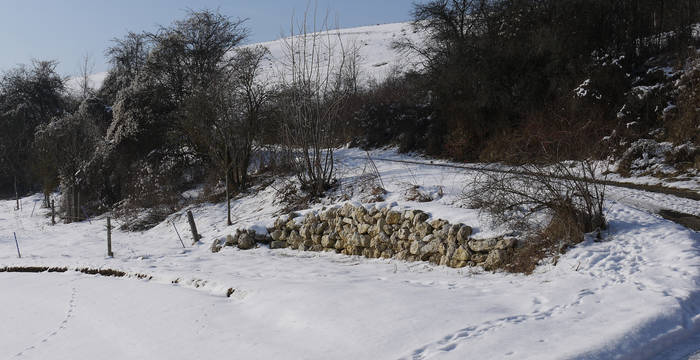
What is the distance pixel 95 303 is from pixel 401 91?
2730cm

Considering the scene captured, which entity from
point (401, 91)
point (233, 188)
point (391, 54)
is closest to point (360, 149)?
point (401, 91)

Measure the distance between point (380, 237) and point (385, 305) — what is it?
15.0ft

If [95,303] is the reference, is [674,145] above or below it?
above

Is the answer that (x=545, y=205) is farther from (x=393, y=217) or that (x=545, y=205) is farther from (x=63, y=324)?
(x=63, y=324)

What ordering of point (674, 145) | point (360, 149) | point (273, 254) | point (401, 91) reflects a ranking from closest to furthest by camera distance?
point (273, 254)
point (674, 145)
point (360, 149)
point (401, 91)

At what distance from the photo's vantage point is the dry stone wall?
9.41 meters

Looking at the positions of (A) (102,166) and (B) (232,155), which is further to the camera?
(A) (102,166)

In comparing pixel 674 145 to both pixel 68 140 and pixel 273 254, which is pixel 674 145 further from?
pixel 68 140

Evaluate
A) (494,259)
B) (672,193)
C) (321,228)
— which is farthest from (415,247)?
(672,193)

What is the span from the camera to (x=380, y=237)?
38.6ft

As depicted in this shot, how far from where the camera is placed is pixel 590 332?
537cm

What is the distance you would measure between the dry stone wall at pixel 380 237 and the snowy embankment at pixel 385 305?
0.99ft

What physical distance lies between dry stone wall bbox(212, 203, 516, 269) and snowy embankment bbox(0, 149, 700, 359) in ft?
0.99

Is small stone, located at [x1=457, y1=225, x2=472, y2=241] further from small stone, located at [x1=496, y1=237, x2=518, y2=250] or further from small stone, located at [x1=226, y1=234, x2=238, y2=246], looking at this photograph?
small stone, located at [x1=226, y1=234, x2=238, y2=246]
